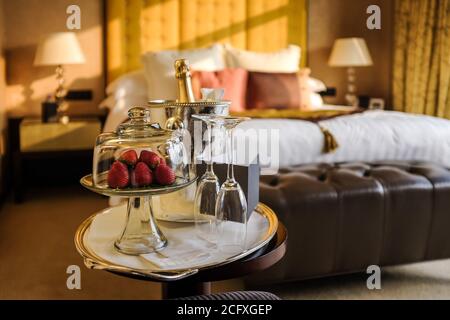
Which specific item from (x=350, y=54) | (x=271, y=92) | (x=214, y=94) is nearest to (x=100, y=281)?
(x=214, y=94)

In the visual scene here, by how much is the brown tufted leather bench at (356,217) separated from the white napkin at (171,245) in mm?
711

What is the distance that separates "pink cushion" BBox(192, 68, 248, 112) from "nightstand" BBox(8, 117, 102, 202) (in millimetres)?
883

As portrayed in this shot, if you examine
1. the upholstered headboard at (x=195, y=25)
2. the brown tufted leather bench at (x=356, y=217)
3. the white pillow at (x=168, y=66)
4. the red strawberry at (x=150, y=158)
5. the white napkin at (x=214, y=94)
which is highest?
the upholstered headboard at (x=195, y=25)

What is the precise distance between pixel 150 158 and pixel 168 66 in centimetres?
267

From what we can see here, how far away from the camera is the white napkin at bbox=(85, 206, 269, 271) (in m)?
0.99

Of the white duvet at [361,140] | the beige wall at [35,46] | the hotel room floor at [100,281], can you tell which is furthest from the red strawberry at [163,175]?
the beige wall at [35,46]

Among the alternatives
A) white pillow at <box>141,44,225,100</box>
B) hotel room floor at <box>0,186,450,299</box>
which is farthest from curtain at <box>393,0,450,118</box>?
hotel room floor at <box>0,186,450,299</box>

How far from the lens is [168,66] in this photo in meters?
3.61

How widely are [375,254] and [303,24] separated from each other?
2989 mm

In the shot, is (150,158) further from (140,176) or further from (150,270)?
(150,270)

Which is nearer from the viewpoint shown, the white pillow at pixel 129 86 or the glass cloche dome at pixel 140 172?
the glass cloche dome at pixel 140 172

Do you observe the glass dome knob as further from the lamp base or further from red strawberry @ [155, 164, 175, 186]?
the lamp base

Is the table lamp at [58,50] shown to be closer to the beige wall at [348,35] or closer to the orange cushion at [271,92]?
the orange cushion at [271,92]

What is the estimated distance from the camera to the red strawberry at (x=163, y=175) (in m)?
1.03
